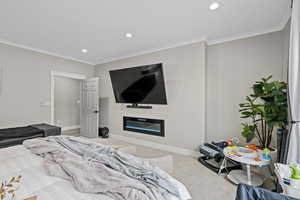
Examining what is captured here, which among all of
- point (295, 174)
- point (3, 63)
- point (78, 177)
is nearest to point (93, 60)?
point (3, 63)

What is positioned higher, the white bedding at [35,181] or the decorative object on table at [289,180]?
the white bedding at [35,181]

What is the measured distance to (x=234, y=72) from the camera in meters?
3.06

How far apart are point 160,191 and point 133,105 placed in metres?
3.25

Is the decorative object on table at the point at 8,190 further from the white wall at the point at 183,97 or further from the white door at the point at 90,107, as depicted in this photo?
the white door at the point at 90,107

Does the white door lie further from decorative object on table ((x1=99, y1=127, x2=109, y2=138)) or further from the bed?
the bed

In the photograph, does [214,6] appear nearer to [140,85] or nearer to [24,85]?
[140,85]

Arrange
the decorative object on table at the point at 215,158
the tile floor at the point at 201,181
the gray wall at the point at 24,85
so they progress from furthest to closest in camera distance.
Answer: the gray wall at the point at 24,85
the decorative object on table at the point at 215,158
the tile floor at the point at 201,181

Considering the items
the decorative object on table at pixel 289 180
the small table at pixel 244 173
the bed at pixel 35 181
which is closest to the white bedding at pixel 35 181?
the bed at pixel 35 181

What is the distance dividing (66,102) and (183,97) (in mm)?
5024

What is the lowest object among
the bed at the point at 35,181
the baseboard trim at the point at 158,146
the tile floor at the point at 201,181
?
the tile floor at the point at 201,181

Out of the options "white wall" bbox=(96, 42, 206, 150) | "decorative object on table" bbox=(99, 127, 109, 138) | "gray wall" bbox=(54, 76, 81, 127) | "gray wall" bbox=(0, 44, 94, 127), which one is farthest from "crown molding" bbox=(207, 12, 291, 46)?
"gray wall" bbox=(54, 76, 81, 127)

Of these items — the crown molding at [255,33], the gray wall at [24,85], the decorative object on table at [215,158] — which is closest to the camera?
the crown molding at [255,33]

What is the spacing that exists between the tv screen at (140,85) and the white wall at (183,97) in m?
0.26

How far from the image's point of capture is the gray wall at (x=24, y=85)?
3.47m
